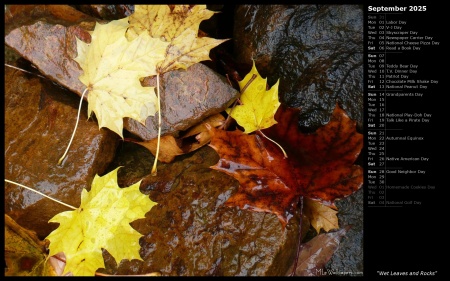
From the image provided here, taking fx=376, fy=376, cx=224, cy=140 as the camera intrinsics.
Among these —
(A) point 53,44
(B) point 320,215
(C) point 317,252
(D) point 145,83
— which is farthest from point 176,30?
(C) point 317,252

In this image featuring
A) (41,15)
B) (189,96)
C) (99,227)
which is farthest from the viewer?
(41,15)

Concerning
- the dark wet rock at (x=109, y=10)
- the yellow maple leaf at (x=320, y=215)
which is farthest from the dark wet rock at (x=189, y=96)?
the yellow maple leaf at (x=320, y=215)

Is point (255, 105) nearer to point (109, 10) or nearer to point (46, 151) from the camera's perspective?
point (109, 10)

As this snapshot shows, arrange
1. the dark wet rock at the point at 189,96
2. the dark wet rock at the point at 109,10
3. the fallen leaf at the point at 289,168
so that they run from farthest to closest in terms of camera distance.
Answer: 1. the dark wet rock at the point at 109,10
2. the dark wet rock at the point at 189,96
3. the fallen leaf at the point at 289,168

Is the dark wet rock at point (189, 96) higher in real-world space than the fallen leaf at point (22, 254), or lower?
higher

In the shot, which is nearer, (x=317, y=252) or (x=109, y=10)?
(x=317, y=252)

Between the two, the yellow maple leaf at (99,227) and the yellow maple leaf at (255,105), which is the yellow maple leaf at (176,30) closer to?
the yellow maple leaf at (255,105)
